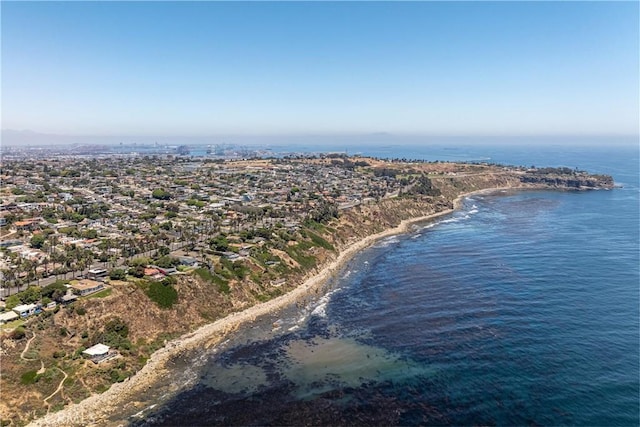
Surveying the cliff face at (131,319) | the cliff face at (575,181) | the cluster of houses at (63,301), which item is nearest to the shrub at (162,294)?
the cliff face at (131,319)

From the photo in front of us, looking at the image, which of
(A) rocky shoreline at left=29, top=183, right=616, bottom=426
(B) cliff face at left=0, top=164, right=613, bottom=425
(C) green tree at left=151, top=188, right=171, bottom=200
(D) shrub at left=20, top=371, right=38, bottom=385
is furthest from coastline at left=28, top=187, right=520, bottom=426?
(C) green tree at left=151, top=188, right=171, bottom=200

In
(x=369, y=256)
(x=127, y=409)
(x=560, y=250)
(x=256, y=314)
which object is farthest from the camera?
(x=369, y=256)

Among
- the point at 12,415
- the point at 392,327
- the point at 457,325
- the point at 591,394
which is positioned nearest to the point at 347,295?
the point at 392,327

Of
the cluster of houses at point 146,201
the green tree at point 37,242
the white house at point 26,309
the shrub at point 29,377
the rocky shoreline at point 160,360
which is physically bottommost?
the rocky shoreline at point 160,360

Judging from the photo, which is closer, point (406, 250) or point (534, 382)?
point (534, 382)

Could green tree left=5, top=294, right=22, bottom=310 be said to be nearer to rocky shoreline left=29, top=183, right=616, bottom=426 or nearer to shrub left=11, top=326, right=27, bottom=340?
shrub left=11, top=326, right=27, bottom=340

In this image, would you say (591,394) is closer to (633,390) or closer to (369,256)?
(633,390)

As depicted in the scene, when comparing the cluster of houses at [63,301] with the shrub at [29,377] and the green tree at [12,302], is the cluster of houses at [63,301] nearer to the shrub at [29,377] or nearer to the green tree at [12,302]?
the green tree at [12,302]
